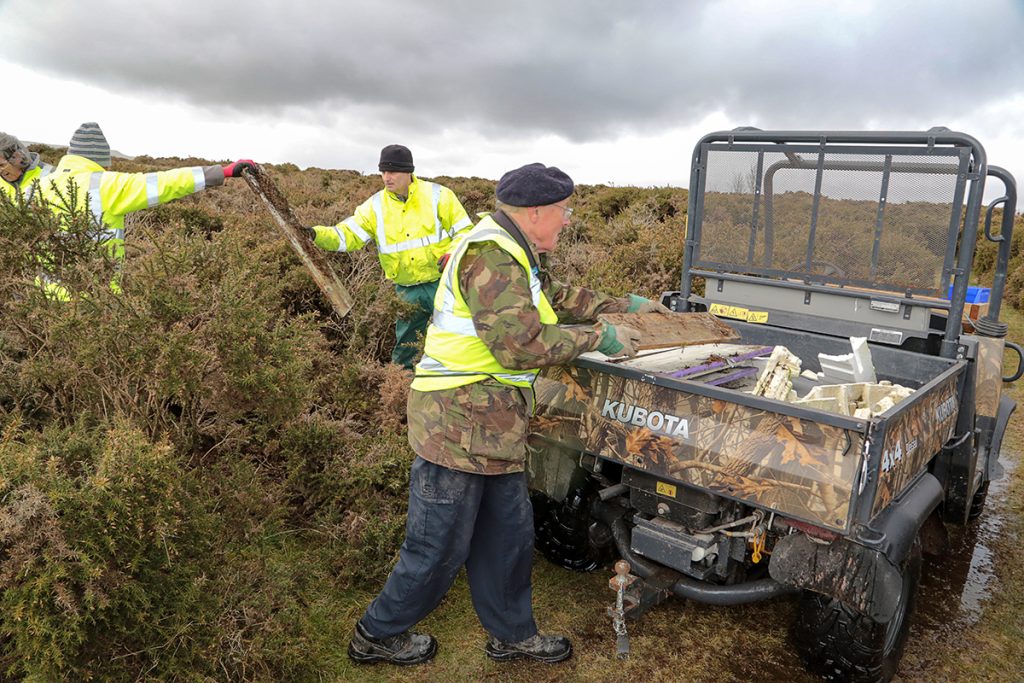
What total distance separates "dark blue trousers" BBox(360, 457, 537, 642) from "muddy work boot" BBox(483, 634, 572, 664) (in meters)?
0.04

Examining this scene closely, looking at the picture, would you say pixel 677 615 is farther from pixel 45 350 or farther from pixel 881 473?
pixel 45 350

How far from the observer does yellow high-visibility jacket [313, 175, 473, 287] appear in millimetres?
5461

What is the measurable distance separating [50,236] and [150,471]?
1.43 m

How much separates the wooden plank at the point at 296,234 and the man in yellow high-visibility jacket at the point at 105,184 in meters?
0.24

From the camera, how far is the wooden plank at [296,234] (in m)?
4.49

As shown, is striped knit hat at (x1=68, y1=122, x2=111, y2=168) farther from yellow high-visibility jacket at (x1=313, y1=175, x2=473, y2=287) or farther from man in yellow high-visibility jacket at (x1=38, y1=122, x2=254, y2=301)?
yellow high-visibility jacket at (x1=313, y1=175, x2=473, y2=287)

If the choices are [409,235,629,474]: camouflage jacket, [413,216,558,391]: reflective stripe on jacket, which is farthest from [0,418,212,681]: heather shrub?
[413,216,558,391]: reflective stripe on jacket

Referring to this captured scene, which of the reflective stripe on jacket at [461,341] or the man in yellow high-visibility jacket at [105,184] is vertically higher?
the man in yellow high-visibility jacket at [105,184]

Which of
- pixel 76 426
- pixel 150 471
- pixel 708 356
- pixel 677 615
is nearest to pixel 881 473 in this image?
pixel 708 356

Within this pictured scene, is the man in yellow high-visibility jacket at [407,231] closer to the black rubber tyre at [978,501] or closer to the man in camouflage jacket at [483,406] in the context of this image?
the man in camouflage jacket at [483,406]

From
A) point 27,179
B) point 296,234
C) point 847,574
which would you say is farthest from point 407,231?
point 847,574

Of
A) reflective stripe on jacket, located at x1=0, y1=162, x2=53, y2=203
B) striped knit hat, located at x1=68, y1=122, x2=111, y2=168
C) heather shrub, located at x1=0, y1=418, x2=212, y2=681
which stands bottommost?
heather shrub, located at x1=0, y1=418, x2=212, y2=681

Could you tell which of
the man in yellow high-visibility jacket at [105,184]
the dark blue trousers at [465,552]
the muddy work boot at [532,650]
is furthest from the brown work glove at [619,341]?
the man in yellow high-visibility jacket at [105,184]

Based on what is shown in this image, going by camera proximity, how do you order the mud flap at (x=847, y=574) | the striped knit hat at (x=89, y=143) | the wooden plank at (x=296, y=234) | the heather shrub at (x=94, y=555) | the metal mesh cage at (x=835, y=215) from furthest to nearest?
the wooden plank at (x=296, y=234) → the striped knit hat at (x=89, y=143) → the metal mesh cage at (x=835, y=215) → the mud flap at (x=847, y=574) → the heather shrub at (x=94, y=555)
